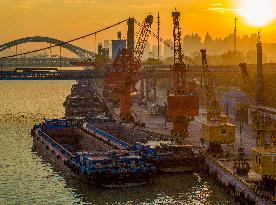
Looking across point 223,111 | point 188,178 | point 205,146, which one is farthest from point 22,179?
point 223,111

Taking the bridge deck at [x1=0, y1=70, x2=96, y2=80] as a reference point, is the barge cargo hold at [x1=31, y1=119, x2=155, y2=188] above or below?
below

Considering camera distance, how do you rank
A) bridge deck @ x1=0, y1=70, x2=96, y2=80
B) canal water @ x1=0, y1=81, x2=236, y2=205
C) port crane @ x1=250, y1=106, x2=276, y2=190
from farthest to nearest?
1. bridge deck @ x1=0, y1=70, x2=96, y2=80
2. canal water @ x1=0, y1=81, x2=236, y2=205
3. port crane @ x1=250, y1=106, x2=276, y2=190

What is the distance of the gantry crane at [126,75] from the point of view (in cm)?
11144

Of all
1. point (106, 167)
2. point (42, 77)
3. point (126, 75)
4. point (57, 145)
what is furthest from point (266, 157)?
point (42, 77)

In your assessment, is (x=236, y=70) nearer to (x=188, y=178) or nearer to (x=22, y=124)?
(x=22, y=124)

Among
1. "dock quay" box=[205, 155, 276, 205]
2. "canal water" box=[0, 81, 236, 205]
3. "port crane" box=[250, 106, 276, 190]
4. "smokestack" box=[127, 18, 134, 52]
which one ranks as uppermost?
"smokestack" box=[127, 18, 134, 52]

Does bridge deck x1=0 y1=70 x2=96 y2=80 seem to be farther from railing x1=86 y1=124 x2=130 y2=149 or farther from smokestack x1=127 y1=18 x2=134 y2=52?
railing x1=86 y1=124 x2=130 y2=149

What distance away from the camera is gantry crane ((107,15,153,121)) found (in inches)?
4387

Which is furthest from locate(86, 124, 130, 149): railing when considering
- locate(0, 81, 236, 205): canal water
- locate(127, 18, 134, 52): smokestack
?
locate(127, 18, 134, 52): smokestack

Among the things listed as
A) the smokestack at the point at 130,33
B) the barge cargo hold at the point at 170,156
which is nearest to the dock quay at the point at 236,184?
the barge cargo hold at the point at 170,156

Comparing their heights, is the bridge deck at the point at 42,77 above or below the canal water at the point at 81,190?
above

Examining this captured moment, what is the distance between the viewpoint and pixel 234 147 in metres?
71.4

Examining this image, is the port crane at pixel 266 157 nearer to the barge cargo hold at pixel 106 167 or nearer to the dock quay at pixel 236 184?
the dock quay at pixel 236 184

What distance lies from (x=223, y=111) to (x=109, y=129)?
3003cm
